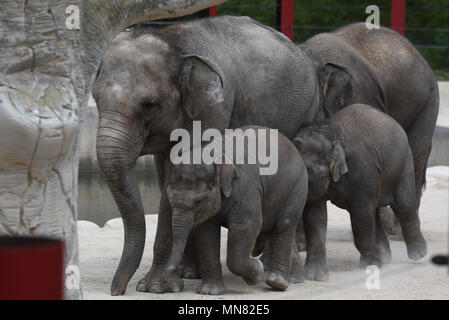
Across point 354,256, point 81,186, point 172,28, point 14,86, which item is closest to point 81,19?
point 14,86

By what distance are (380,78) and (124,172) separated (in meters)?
2.84

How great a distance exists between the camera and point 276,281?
16.5ft

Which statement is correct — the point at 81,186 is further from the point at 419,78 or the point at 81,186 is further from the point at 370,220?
the point at 370,220

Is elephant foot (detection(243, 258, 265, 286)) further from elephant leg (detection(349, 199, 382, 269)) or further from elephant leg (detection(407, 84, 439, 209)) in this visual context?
elephant leg (detection(407, 84, 439, 209))

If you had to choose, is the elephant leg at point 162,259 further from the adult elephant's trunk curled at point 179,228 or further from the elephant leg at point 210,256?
the adult elephant's trunk curled at point 179,228

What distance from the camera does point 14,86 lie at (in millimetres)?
2383

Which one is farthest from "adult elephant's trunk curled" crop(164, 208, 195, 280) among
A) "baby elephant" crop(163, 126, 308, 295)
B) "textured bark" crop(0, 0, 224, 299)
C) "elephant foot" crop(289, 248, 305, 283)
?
"textured bark" crop(0, 0, 224, 299)

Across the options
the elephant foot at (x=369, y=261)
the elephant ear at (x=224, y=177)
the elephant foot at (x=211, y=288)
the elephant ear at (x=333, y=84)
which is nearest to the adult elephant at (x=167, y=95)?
the elephant foot at (x=211, y=288)

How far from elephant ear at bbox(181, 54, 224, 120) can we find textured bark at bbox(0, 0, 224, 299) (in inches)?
85.8

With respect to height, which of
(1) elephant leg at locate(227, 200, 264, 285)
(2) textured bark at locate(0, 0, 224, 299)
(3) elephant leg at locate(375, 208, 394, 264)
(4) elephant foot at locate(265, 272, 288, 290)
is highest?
(2) textured bark at locate(0, 0, 224, 299)

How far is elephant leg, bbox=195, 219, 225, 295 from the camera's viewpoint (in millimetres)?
4836

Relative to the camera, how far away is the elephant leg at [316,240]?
558 centimetres

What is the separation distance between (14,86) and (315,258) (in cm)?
348

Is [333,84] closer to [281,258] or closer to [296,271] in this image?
[296,271]
